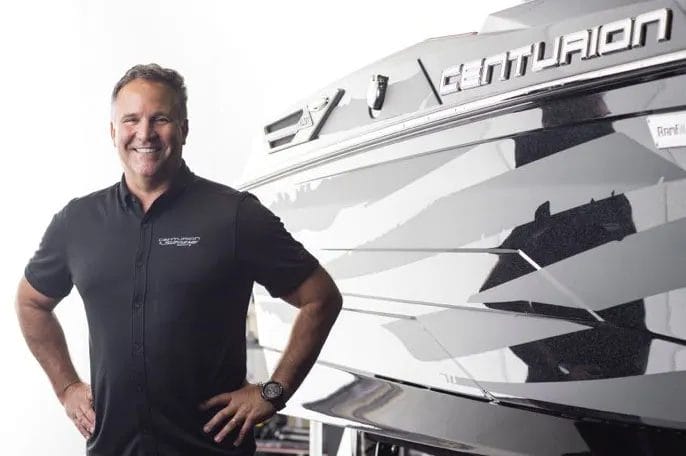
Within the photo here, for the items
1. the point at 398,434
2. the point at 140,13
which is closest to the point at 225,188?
the point at 398,434

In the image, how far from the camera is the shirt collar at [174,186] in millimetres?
1329

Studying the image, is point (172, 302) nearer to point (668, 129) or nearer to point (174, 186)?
point (174, 186)

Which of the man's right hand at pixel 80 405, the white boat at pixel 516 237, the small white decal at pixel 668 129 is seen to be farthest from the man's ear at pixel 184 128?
the small white decal at pixel 668 129

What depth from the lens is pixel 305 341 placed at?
134 centimetres

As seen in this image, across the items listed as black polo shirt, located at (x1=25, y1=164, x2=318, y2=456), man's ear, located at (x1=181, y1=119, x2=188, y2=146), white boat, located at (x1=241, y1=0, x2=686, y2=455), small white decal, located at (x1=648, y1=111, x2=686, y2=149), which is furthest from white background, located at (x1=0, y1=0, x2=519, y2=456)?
small white decal, located at (x1=648, y1=111, x2=686, y2=149)

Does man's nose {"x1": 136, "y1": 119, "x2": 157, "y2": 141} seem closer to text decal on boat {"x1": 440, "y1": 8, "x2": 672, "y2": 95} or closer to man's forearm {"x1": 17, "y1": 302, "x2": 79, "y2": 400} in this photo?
man's forearm {"x1": 17, "y1": 302, "x2": 79, "y2": 400}

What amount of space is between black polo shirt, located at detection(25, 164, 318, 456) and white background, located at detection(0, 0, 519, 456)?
0.97ft

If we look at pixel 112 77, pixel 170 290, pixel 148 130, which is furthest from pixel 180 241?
pixel 112 77

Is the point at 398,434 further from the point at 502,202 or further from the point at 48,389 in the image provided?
the point at 48,389

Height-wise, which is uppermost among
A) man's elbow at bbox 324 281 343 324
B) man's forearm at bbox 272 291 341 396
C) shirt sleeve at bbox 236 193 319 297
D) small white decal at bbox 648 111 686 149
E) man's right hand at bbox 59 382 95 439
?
small white decal at bbox 648 111 686 149

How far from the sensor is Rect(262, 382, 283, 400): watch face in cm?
127

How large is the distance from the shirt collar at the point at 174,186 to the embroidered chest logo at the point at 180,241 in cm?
8

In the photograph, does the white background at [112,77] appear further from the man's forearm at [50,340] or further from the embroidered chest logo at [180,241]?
the embroidered chest logo at [180,241]

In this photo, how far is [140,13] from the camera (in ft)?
5.64
